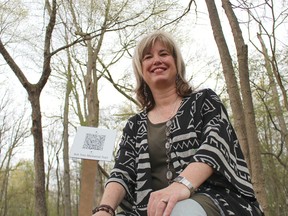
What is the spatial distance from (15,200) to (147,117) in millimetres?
30506

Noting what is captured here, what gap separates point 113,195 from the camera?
1577 mm

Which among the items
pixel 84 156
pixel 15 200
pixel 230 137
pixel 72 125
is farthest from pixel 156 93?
pixel 15 200

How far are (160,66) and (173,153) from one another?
0.45 m

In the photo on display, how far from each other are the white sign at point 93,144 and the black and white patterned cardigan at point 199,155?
1300 millimetres

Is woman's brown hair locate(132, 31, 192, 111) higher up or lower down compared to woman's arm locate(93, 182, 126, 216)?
higher up

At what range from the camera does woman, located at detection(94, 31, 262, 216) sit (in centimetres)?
121

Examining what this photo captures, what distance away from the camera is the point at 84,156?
3.07 m

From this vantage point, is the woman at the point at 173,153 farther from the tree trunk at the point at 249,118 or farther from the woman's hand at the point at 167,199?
the tree trunk at the point at 249,118

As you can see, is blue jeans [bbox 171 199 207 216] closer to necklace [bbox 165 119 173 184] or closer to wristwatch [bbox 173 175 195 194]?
wristwatch [bbox 173 175 195 194]

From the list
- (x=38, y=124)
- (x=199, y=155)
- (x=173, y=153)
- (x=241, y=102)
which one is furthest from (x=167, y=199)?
(x=38, y=124)

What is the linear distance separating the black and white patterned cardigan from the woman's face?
147mm

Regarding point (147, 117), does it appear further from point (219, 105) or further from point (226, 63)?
point (226, 63)

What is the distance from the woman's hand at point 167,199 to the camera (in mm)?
1106

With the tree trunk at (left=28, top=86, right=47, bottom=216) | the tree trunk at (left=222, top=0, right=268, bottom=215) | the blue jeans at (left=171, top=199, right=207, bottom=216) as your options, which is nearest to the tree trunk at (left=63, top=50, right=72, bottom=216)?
the tree trunk at (left=28, top=86, right=47, bottom=216)
